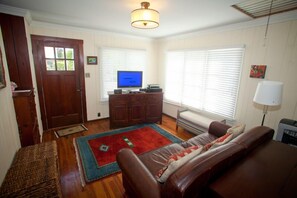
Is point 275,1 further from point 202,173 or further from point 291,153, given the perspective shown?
point 202,173

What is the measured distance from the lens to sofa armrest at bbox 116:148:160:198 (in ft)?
3.79

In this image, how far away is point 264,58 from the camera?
2486mm

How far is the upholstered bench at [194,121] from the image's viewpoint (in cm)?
310

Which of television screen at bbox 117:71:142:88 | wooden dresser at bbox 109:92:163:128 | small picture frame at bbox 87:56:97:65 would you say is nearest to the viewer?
wooden dresser at bbox 109:92:163:128

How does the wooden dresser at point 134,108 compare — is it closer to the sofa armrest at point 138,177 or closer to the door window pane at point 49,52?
the door window pane at point 49,52

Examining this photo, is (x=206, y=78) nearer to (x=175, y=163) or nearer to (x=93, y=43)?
(x=175, y=163)

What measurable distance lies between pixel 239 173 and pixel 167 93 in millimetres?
3606

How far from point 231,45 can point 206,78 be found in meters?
0.84

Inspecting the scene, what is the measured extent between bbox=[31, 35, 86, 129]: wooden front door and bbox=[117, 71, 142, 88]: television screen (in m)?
0.97

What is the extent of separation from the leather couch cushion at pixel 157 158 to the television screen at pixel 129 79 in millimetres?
2326

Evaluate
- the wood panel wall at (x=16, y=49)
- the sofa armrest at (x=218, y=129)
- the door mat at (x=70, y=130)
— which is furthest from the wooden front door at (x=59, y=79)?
the sofa armrest at (x=218, y=129)

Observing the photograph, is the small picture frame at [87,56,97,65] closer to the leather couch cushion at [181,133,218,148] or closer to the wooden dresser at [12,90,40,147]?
the wooden dresser at [12,90,40,147]

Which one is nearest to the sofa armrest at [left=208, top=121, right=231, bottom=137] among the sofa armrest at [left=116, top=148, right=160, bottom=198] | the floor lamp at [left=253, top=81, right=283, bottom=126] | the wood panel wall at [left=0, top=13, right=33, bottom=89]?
the floor lamp at [left=253, top=81, right=283, bottom=126]

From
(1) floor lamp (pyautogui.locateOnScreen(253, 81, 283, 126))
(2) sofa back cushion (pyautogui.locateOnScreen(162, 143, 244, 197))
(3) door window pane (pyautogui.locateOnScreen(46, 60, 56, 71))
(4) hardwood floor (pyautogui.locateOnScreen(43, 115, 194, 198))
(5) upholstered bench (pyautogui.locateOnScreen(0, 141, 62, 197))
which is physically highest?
(3) door window pane (pyautogui.locateOnScreen(46, 60, 56, 71))
